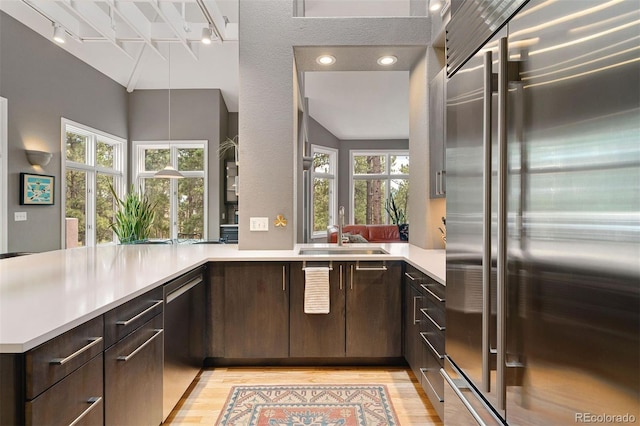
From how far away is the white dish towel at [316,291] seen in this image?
8.59ft

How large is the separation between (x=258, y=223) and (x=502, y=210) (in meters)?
2.32

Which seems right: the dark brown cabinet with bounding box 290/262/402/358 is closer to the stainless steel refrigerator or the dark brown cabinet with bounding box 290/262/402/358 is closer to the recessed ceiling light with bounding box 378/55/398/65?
the stainless steel refrigerator

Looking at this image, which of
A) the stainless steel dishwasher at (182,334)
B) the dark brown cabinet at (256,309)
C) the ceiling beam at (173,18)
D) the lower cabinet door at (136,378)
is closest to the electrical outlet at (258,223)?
the dark brown cabinet at (256,309)

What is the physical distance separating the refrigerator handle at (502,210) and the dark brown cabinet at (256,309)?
72.6 inches

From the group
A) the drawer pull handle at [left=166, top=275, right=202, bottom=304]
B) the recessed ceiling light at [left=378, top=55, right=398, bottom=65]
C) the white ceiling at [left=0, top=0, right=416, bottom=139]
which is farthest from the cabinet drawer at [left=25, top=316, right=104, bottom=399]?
the recessed ceiling light at [left=378, top=55, right=398, bottom=65]

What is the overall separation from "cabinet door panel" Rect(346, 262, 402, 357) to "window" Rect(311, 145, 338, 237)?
5779mm

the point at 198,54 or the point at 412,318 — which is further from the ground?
the point at 198,54

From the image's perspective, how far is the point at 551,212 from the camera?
0.81 m

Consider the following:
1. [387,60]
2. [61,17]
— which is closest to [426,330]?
[387,60]

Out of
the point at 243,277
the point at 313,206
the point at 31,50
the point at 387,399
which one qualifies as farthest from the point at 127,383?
the point at 313,206

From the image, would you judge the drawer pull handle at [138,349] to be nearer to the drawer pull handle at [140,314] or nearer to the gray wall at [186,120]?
the drawer pull handle at [140,314]

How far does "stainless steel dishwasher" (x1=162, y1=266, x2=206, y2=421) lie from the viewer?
1974 mm

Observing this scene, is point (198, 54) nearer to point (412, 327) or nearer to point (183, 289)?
point (183, 289)

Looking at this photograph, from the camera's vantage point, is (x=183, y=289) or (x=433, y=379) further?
(x=183, y=289)
